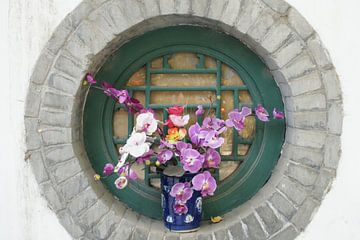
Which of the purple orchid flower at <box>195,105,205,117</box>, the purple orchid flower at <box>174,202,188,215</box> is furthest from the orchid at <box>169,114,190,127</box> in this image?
the purple orchid flower at <box>174,202,188,215</box>

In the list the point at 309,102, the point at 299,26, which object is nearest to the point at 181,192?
the point at 309,102

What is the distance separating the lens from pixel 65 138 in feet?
7.96

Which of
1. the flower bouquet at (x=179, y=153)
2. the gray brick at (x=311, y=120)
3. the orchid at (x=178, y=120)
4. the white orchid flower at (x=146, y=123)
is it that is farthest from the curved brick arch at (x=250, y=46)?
the orchid at (x=178, y=120)

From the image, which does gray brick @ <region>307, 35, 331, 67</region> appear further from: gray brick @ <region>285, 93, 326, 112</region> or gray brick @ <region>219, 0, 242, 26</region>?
gray brick @ <region>219, 0, 242, 26</region>

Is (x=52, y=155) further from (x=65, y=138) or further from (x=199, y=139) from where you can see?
(x=199, y=139)

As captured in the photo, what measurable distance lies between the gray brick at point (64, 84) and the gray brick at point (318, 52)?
1132 millimetres

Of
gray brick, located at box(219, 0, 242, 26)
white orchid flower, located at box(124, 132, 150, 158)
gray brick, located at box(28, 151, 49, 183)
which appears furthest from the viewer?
gray brick, located at box(28, 151, 49, 183)

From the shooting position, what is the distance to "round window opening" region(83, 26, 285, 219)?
8.36ft

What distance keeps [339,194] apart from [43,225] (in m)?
1.46

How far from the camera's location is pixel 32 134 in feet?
8.02

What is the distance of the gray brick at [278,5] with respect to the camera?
235 cm

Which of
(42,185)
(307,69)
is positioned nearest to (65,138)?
(42,185)

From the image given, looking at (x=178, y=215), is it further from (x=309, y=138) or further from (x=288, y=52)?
(x=288, y=52)

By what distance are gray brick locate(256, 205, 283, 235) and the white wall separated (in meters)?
0.15
